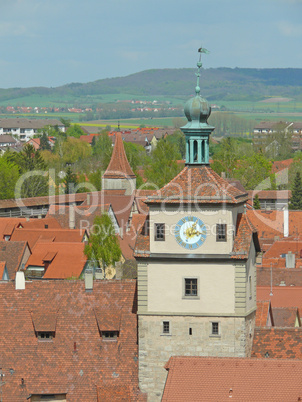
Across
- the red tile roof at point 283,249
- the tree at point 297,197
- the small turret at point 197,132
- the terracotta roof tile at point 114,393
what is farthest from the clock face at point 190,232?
the tree at point 297,197

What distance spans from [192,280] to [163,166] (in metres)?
126

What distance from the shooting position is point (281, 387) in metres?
44.4

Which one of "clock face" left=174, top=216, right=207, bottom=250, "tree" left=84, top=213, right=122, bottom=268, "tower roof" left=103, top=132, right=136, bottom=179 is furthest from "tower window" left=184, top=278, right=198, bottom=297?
"tower roof" left=103, top=132, right=136, bottom=179

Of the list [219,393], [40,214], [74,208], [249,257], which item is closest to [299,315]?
[249,257]

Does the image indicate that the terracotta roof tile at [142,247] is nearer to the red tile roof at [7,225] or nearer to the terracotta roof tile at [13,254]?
the terracotta roof tile at [13,254]

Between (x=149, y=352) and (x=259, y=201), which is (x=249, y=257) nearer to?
(x=149, y=352)

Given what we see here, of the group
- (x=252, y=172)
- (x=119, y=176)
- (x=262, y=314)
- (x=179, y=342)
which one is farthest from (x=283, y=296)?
(x=252, y=172)

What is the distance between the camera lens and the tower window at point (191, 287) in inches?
1885

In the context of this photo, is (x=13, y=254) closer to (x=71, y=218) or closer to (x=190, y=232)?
(x=71, y=218)

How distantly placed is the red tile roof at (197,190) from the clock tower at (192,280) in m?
0.04

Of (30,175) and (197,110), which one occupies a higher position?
(197,110)

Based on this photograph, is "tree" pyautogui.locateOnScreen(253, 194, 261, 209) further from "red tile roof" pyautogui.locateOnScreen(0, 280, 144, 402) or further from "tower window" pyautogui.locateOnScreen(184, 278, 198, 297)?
"tower window" pyautogui.locateOnScreen(184, 278, 198, 297)

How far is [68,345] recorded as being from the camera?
4991cm

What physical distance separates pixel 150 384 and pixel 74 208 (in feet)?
260
